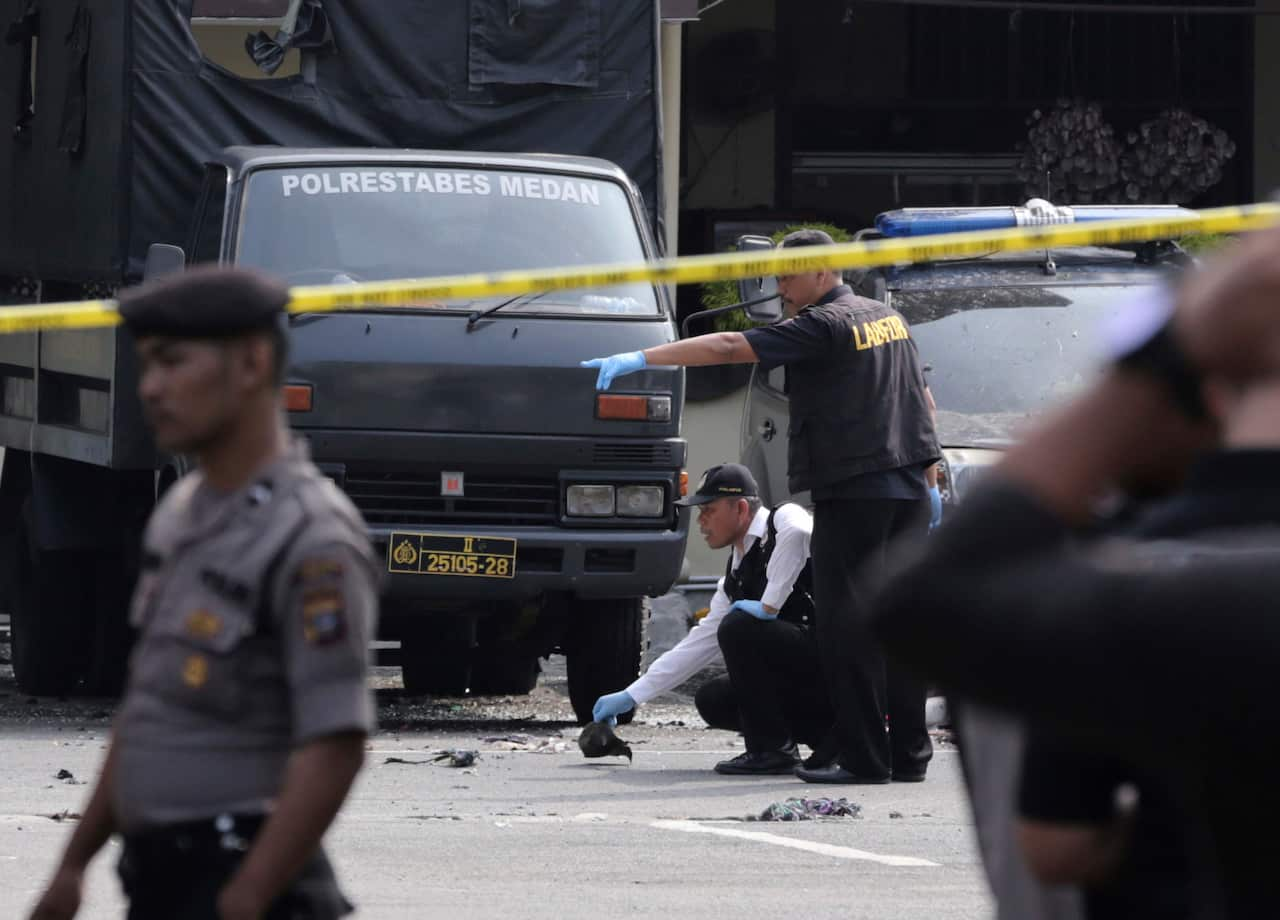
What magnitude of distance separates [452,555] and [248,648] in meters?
6.83

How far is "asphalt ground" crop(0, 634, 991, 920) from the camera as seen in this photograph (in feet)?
20.8

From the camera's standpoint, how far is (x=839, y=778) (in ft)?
28.1

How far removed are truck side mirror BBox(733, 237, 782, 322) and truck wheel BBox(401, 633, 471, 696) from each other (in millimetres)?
2252

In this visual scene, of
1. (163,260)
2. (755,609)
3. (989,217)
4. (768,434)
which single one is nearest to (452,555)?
(755,609)

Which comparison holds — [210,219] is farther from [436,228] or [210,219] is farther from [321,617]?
[321,617]

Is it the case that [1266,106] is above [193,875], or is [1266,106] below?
above

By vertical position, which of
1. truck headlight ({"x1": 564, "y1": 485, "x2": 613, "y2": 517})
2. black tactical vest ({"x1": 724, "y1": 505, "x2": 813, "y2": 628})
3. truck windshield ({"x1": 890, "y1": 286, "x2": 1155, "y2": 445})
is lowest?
black tactical vest ({"x1": 724, "y1": 505, "x2": 813, "y2": 628})

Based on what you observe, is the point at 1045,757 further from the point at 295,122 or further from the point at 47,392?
the point at 47,392

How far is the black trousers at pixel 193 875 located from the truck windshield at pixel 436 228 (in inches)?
272

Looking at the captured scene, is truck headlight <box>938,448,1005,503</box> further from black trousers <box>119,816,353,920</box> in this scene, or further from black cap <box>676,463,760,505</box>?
black trousers <box>119,816,353,920</box>

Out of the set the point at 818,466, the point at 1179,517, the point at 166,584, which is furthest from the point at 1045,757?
the point at 818,466

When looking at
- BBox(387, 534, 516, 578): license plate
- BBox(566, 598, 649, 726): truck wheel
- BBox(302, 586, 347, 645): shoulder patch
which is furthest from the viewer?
BBox(566, 598, 649, 726): truck wheel

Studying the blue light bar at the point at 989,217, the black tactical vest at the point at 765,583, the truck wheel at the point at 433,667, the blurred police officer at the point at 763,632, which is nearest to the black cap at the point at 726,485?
the blurred police officer at the point at 763,632

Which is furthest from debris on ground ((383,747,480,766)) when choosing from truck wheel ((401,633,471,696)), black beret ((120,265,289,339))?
black beret ((120,265,289,339))
